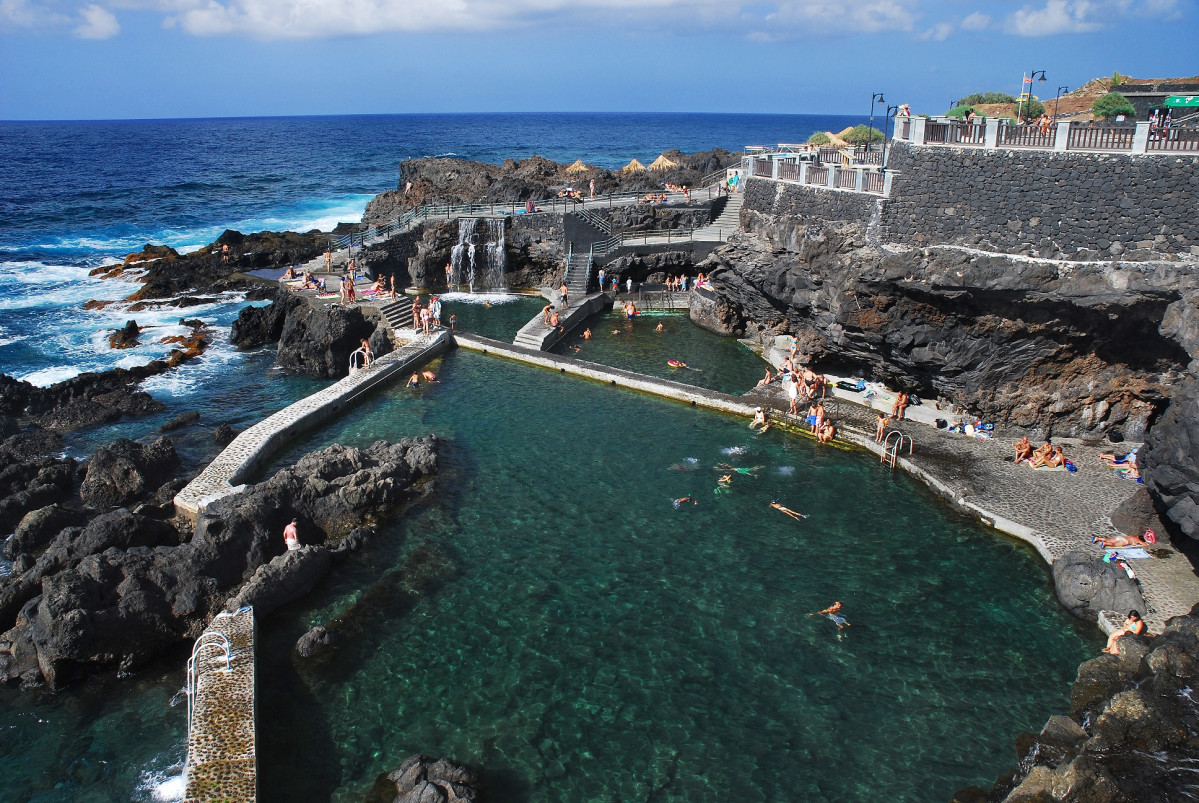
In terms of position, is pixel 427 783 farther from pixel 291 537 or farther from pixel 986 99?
pixel 986 99

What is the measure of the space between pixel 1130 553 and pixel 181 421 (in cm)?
2485

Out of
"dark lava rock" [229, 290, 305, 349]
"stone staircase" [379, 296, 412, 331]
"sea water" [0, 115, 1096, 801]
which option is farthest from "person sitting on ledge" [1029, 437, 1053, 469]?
"dark lava rock" [229, 290, 305, 349]

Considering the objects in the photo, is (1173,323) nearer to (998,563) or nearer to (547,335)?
(998,563)

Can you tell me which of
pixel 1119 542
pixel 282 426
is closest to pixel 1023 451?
pixel 1119 542

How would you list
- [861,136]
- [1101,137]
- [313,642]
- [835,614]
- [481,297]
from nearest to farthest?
[313,642], [835,614], [1101,137], [481,297], [861,136]

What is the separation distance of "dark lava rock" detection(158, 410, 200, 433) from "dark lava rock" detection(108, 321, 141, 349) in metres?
9.82

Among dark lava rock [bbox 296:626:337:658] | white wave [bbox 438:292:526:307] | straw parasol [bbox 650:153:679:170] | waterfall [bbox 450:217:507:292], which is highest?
straw parasol [bbox 650:153:679:170]

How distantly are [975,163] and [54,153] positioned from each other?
139961 millimetres

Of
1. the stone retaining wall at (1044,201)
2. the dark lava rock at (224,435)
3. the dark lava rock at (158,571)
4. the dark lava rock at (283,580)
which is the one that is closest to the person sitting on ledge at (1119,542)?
the stone retaining wall at (1044,201)

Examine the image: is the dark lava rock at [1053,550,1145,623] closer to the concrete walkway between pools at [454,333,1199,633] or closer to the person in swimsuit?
the concrete walkway between pools at [454,333,1199,633]

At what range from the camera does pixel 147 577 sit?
1375cm

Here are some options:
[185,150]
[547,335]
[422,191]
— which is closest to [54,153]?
[185,150]

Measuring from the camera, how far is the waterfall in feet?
123

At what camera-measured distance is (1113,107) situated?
2347 centimetres
